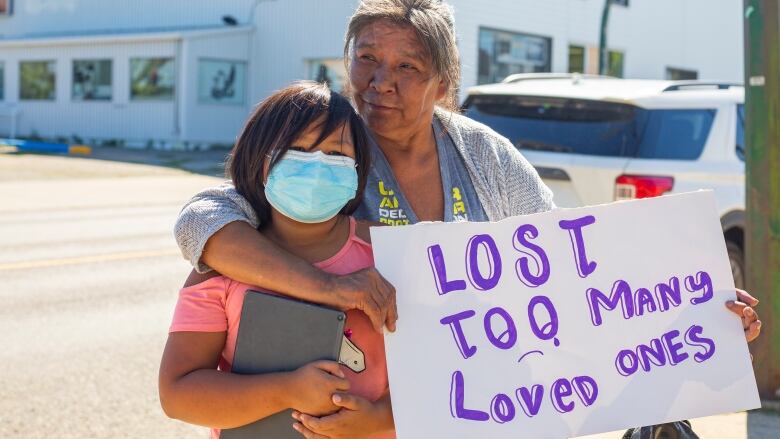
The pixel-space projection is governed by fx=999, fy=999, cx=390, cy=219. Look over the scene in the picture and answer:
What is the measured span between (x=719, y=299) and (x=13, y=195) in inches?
594

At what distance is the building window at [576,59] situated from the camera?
89.6ft

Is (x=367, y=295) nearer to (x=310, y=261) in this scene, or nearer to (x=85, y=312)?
(x=310, y=261)

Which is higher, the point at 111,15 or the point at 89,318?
the point at 111,15

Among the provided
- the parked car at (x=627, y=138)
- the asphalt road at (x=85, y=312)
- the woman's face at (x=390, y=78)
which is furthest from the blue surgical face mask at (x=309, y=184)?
the parked car at (x=627, y=138)

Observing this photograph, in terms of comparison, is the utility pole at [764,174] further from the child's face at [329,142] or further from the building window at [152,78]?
the building window at [152,78]

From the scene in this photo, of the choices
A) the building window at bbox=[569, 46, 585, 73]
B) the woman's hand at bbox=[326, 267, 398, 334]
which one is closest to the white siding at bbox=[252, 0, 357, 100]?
the building window at bbox=[569, 46, 585, 73]

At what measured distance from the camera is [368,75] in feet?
8.24

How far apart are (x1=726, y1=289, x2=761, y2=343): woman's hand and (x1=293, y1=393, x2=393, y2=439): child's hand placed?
0.99 metres

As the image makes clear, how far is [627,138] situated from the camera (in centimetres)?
693

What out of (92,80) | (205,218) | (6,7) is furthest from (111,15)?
(205,218)

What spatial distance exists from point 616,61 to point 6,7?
21.4 meters

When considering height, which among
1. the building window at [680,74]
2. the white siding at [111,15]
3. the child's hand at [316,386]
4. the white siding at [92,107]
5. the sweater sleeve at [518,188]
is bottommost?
the child's hand at [316,386]

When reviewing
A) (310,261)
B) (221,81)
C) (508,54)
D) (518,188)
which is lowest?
(310,261)

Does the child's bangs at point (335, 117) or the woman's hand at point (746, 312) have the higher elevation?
the child's bangs at point (335, 117)
